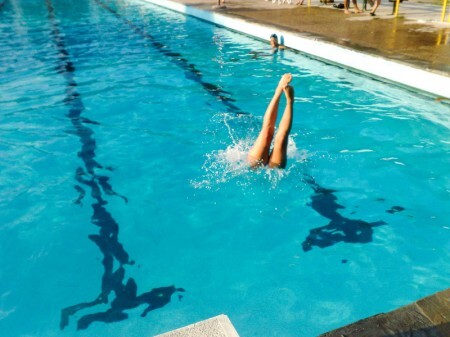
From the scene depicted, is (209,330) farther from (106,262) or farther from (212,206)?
(212,206)

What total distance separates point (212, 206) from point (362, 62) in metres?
5.73

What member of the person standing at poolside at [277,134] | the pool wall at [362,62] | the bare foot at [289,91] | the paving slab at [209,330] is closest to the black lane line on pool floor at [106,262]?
the paving slab at [209,330]

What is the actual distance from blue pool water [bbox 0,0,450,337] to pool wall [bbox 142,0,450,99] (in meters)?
0.29

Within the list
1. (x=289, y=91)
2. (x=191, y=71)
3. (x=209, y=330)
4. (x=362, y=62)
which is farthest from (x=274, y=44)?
(x=209, y=330)

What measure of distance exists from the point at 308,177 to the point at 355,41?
5.89m

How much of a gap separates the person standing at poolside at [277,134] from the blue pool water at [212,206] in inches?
8.8

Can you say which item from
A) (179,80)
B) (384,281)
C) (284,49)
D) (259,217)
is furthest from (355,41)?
(384,281)

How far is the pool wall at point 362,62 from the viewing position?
6.77m

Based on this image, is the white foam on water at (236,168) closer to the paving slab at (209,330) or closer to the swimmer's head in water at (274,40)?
the paving slab at (209,330)

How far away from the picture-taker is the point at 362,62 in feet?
26.8

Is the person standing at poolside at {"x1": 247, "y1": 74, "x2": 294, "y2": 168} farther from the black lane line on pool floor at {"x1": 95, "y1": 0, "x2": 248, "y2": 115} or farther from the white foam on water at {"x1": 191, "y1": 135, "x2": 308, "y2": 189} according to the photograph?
the black lane line on pool floor at {"x1": 95, "y1": 0, "x2": 248, "y2": 115}

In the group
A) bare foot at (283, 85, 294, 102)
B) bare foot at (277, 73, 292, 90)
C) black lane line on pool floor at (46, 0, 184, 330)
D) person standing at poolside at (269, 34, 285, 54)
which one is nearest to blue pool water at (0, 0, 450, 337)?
black lane line on pool floor at (46, 0, 184, 330)

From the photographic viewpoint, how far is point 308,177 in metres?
4.82

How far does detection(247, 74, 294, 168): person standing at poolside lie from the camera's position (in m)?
4.01
